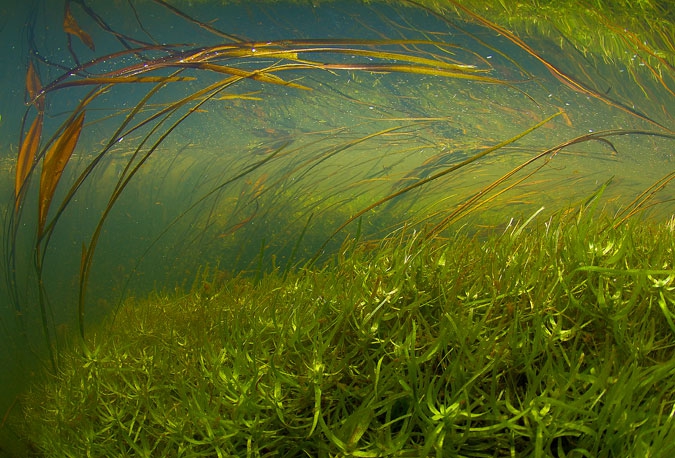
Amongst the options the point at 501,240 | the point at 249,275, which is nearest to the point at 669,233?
the point at 501,240

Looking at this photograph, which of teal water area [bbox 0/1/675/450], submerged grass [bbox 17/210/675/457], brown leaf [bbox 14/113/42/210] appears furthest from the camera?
brown leaf [bbox 14/113/42/210]

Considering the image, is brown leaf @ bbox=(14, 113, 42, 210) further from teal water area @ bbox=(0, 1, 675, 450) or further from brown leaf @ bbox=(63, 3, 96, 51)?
brown leaf @ bbox=(63, 3, 96, 51)

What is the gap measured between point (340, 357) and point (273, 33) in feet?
2.58

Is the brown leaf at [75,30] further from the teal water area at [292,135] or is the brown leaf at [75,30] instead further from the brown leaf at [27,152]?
the brown leaf at [27,152]

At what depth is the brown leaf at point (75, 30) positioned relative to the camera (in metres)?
1.27

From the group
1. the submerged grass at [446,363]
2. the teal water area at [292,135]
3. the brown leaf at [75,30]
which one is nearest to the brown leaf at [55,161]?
the teal water area at [292,135]

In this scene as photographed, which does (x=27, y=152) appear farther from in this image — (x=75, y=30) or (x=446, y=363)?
(x=446, y=363)

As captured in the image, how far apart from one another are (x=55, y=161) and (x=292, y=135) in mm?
602

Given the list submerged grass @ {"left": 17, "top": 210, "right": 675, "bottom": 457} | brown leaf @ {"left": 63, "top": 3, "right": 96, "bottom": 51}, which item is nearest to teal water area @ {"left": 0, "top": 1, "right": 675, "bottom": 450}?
brown leaf @ {"left": 63, "top": 3, "right": 96, "bottom": 51}

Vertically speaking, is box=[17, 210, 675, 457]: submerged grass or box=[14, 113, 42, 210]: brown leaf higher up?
Answer: box=[14, 113, 42, 210]: brown leaf

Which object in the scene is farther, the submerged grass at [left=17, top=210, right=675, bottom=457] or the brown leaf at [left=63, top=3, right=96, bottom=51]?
the brown leaf at [left=63, top=3, right=96, bottom=51]

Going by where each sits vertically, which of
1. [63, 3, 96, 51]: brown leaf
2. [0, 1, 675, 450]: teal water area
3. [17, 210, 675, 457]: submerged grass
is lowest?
[17, 210, 675, 457]: submerged grass

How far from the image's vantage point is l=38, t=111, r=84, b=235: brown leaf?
1247 mm

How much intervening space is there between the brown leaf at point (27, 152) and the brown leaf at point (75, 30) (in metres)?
0.22
